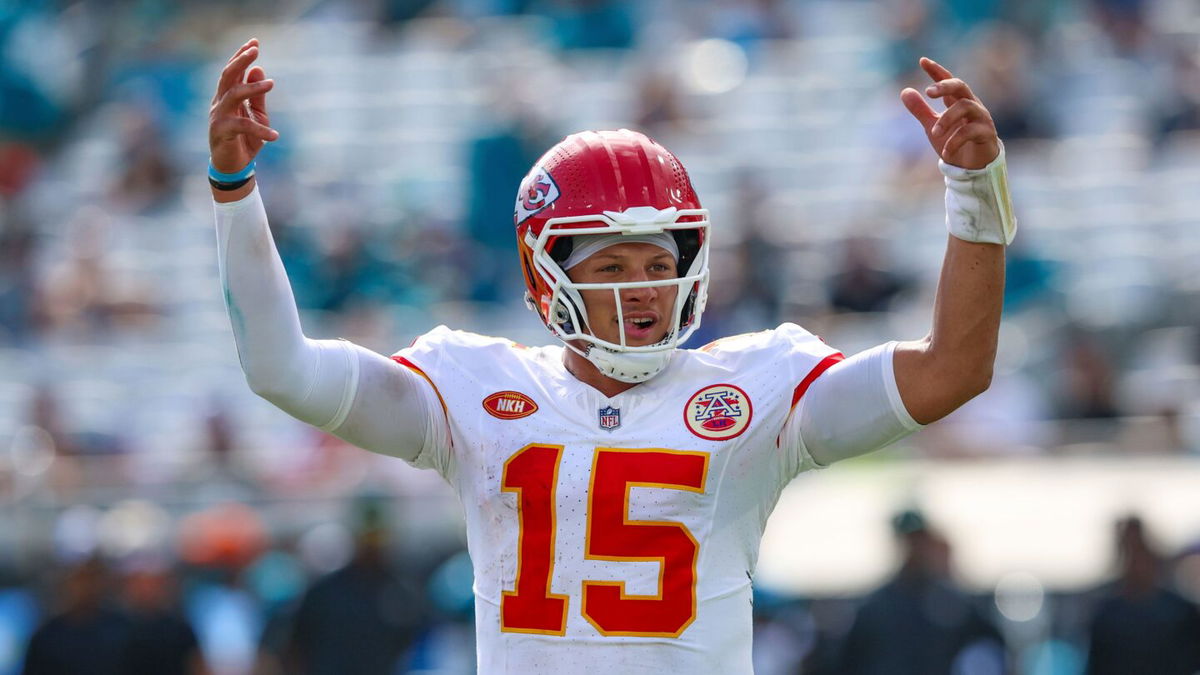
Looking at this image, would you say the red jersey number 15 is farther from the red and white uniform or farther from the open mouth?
the open mouth

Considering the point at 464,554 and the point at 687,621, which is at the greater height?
the point at 687,621

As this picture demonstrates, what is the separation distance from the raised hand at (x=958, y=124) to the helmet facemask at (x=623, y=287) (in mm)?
456

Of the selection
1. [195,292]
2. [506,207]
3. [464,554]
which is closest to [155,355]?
[195,292]

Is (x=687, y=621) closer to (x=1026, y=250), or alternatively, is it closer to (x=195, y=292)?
(x=1026, y=250)

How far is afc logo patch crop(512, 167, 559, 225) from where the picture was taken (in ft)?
10.9

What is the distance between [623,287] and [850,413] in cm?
44

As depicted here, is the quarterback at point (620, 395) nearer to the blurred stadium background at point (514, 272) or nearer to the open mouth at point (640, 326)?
the open mouth at point (640, 326)

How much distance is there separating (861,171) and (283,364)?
6969mm

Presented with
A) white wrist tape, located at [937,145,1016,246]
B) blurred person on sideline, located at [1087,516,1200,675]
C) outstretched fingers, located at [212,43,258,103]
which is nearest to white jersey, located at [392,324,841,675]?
white wrist tape, located at [937,145,1016,246]

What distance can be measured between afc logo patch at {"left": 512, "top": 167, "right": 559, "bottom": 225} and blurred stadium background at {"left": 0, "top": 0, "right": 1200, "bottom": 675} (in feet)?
12.2

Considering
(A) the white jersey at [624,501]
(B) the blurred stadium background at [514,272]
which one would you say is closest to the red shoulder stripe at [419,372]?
(A) the white jersey at [624,501]

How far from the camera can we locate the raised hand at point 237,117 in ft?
9.98

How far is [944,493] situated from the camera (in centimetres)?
756

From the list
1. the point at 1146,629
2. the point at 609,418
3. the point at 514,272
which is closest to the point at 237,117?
the point at 609,418
